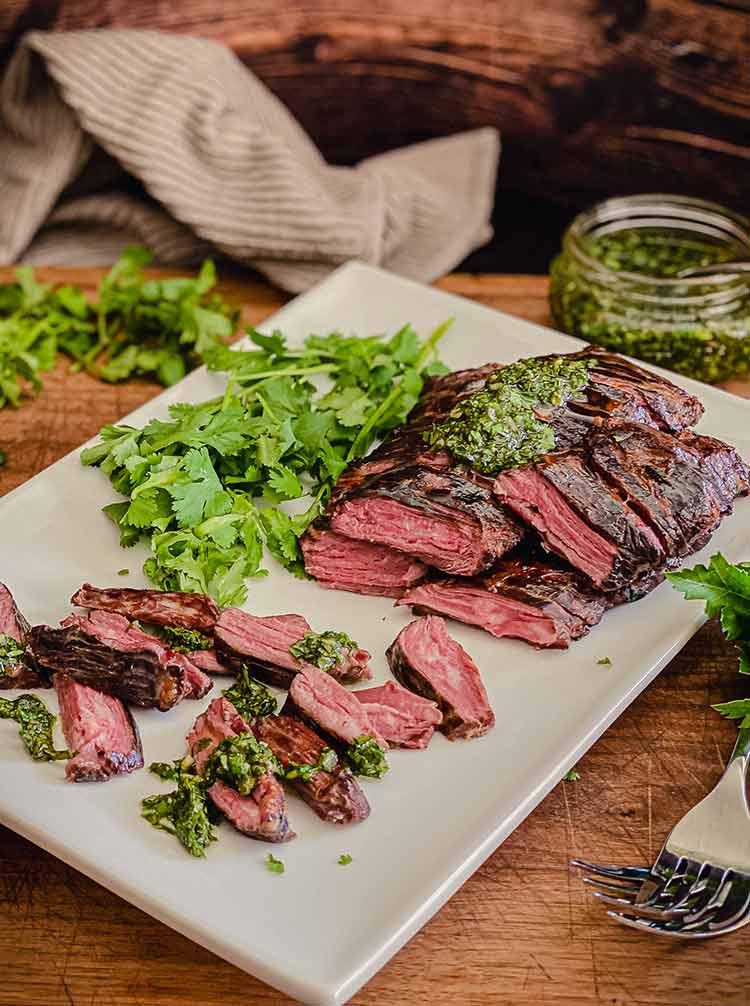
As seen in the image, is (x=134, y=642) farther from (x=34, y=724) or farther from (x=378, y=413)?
(x=378, y=413)

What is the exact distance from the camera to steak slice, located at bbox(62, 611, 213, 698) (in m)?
3.17

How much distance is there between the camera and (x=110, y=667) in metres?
3.15

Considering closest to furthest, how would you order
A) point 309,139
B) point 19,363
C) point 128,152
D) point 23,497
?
point 23,497 → point 19,363 → point 128,152 → point 309,139

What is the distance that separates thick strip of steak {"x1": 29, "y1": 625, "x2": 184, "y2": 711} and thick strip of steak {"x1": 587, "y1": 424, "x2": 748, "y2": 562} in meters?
1.31

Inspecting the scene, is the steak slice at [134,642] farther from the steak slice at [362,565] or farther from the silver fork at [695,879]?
the silver fork at [695,879]

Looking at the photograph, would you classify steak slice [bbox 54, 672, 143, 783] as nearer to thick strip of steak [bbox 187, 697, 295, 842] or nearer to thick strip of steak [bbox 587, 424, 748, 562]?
thick strip of steak [bbox 187, 697, 295, 842]

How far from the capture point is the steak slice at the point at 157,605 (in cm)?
338

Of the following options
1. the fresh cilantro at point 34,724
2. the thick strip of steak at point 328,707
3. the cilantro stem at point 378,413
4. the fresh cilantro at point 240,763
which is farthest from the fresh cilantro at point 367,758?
the cilantro stem at point 378,413

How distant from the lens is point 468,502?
3523 millimetres

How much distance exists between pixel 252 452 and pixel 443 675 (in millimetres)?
1073

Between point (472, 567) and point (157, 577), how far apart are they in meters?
0.91

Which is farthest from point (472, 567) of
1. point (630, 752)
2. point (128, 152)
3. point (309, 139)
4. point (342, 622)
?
point (309, 139)

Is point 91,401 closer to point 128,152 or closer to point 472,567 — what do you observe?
point 128,152

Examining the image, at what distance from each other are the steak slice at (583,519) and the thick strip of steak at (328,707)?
746 millimetres
